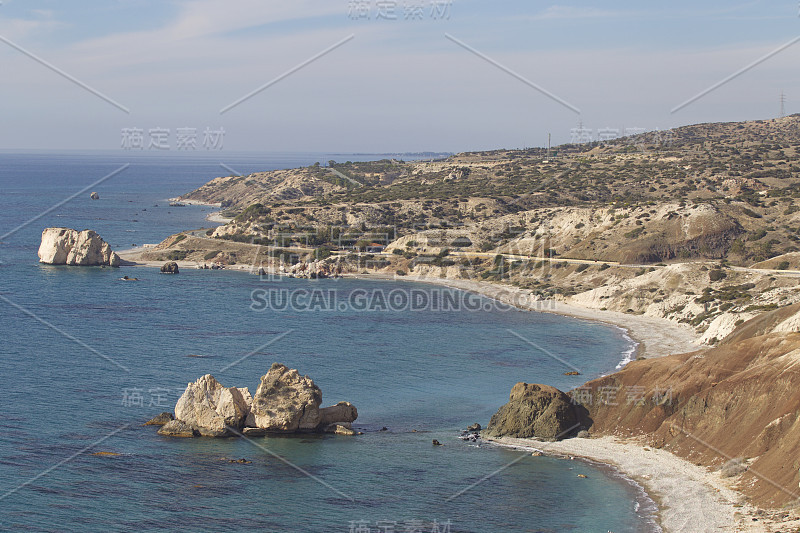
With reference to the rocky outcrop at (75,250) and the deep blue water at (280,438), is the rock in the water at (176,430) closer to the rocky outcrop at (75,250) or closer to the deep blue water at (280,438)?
the deep blue water at (280,438)

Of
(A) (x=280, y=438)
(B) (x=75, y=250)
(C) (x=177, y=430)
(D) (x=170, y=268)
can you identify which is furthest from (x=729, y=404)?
(B) (x=75, y=250)

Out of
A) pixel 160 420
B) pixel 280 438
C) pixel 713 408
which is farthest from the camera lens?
pixel 160 420

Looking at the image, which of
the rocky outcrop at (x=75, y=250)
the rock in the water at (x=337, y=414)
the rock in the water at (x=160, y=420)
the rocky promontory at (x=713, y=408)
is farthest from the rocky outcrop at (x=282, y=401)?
the rocky outcrop at (x=75, y=250)

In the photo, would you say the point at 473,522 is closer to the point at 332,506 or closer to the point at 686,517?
the point at 332,506

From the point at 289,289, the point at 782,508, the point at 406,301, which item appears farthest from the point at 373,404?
the point at 289,289

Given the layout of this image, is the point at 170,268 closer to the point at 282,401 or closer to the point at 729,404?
the point at 282,401

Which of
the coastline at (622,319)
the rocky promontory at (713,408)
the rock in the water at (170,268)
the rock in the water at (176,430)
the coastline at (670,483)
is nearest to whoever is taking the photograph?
the coastline at (670,483)
